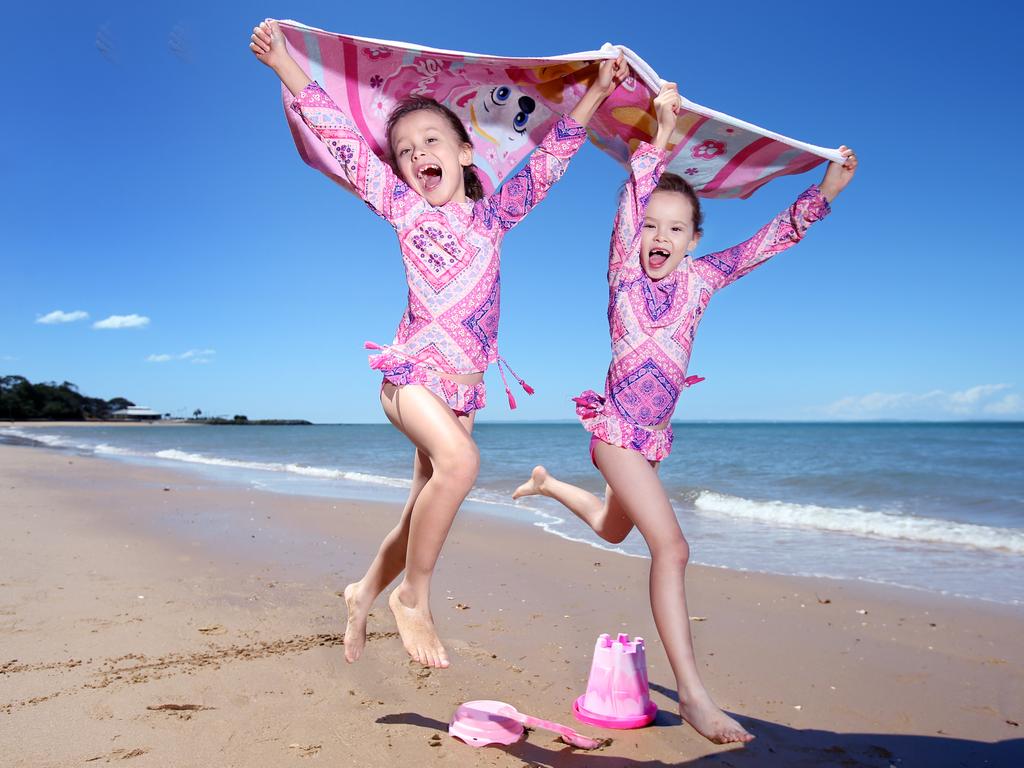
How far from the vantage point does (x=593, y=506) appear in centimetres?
428

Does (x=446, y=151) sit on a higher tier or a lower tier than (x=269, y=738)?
higher

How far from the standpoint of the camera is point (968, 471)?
1852cm

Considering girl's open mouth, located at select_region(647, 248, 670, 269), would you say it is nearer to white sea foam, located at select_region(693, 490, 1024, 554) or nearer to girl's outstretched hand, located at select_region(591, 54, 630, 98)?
girl's outstretched hand, located at select_region(591, 54, 630, 98)

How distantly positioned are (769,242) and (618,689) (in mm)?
2274

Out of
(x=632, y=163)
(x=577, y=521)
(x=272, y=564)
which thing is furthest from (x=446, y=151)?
(x=577, y=521)

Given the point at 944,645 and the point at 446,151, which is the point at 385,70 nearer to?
the point at 446,151

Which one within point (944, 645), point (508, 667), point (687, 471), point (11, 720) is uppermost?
point (687, 471)

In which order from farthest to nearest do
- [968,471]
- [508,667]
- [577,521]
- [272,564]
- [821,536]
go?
1. [968,471]
2. [577,521]
3. [821,536]
4. [272,564]
5. [508,667]

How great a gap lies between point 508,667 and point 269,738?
1.46 m

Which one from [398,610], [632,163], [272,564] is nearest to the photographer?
[398,610]

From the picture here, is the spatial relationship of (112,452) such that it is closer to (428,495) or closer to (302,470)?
(302,470)

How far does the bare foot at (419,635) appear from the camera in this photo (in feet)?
9.94

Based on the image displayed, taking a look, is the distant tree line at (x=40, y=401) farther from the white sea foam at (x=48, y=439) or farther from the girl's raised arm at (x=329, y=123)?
the girl's raised arm at (x=329, y=123)

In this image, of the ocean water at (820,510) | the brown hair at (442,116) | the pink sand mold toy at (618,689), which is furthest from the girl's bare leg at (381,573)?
the ocean water at (820,510)
